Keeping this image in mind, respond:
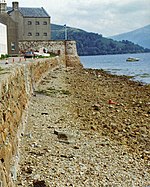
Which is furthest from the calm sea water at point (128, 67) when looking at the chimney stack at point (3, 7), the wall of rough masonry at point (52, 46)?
the chimney stack at point (3, 7)

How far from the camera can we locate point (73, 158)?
902 centimetres

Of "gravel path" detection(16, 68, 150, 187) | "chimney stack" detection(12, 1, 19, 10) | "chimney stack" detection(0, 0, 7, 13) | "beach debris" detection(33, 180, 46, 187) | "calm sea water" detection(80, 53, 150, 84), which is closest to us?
"beach debris" detection(33, 180, 46, 187)

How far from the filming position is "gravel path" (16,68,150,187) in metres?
7.88

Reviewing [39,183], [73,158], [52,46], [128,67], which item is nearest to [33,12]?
[52,46]

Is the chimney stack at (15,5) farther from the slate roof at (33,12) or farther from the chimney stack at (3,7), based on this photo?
the chimney stack at (3,7)

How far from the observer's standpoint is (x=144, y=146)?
10.8 meters

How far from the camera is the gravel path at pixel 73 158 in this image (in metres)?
7.88

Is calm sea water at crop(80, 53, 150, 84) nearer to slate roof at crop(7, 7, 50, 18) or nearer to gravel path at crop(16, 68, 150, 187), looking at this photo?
slate roof at crop(7, 7, 50, 18)

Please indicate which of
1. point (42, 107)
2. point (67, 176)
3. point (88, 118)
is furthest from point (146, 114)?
point (67, 176)

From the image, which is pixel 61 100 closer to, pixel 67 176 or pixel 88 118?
pixel 88 118

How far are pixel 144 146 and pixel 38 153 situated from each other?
3.37 metres

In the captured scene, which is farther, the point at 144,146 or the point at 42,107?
the point at 42,107

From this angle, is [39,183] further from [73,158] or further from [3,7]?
[3,7]

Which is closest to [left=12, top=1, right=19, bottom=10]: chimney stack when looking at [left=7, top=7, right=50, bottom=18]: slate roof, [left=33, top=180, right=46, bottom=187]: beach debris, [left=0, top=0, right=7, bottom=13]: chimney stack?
[left=7, top=7, right=50, bottom=18]: slate roof
